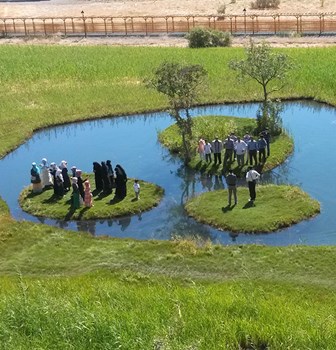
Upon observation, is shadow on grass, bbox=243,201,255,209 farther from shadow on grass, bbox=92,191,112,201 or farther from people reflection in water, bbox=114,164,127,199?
shadow on grass, bbox=92,191,112,201

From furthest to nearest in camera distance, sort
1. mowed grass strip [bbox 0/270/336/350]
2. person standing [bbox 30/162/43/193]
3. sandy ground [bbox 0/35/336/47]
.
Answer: sandy ground [bbox 0/35/336/47]
person standing [bbox 30/162/43/193]
mowed grass strip [bbox 0/270/336/350]

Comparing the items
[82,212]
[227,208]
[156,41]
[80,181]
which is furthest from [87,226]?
[156,41]

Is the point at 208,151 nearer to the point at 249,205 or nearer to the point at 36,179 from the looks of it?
the point at 249,205

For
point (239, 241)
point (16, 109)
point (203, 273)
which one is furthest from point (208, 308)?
point (16, 109)

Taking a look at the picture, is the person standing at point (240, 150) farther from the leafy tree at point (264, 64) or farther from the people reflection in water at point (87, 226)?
the people reflection in water at point (87, 226)

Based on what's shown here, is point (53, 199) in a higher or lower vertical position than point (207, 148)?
lower

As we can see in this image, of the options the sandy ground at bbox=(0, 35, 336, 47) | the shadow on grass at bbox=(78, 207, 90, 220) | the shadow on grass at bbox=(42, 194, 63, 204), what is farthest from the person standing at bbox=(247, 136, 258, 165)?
the sandy ground at bbox=(0, 35, 336, 47)

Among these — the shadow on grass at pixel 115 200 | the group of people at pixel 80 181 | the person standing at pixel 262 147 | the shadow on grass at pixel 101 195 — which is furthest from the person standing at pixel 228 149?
the shadow on grass at pixel 101 195

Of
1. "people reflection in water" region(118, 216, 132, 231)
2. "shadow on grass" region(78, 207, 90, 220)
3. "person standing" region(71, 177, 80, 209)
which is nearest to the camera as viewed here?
"people reflection in water" region(118, 216, 132, 231)
